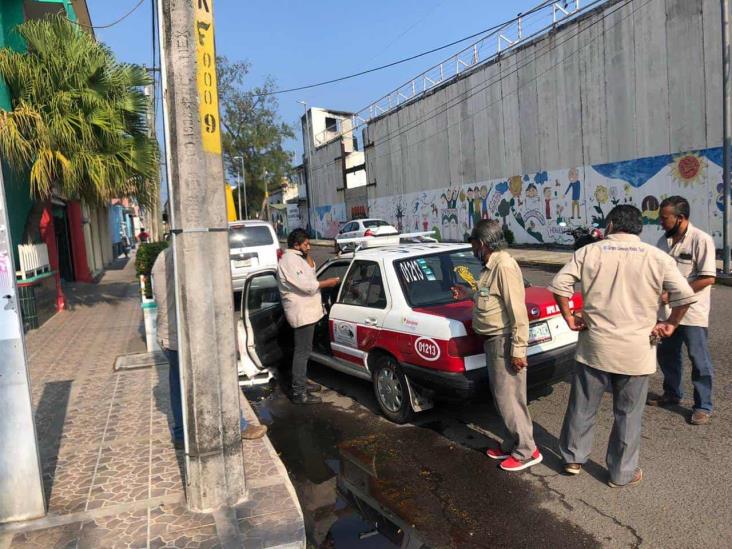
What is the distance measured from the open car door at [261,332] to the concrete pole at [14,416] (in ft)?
8.96

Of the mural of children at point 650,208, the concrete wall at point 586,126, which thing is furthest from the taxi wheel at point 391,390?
the mural of children at point 650,208

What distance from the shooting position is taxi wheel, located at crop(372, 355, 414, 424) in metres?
4.82

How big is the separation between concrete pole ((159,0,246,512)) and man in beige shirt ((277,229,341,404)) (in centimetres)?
205

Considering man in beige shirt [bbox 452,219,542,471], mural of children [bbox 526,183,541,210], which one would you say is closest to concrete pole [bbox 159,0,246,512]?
man in beige shirt [bbox 452,219,542,471]

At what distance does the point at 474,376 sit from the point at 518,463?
680mm

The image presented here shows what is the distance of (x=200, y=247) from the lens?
10.6 ft

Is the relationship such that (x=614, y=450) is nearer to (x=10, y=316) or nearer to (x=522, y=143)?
(x=10, y=316)

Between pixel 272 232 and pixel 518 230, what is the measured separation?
12.8 metres

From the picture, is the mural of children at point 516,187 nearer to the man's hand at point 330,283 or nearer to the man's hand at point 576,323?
the man's hand at point 330,283

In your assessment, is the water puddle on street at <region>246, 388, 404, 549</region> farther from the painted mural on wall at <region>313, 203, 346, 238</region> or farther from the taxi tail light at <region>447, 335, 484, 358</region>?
the painted mural on wall at <region>313, 203, 346, 238</region>

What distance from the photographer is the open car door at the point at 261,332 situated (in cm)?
601

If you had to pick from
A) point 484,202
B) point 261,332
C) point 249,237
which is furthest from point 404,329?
point 484,202

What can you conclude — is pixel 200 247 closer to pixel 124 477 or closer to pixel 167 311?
pixel 167 311

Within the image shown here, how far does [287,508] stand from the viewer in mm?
3502
